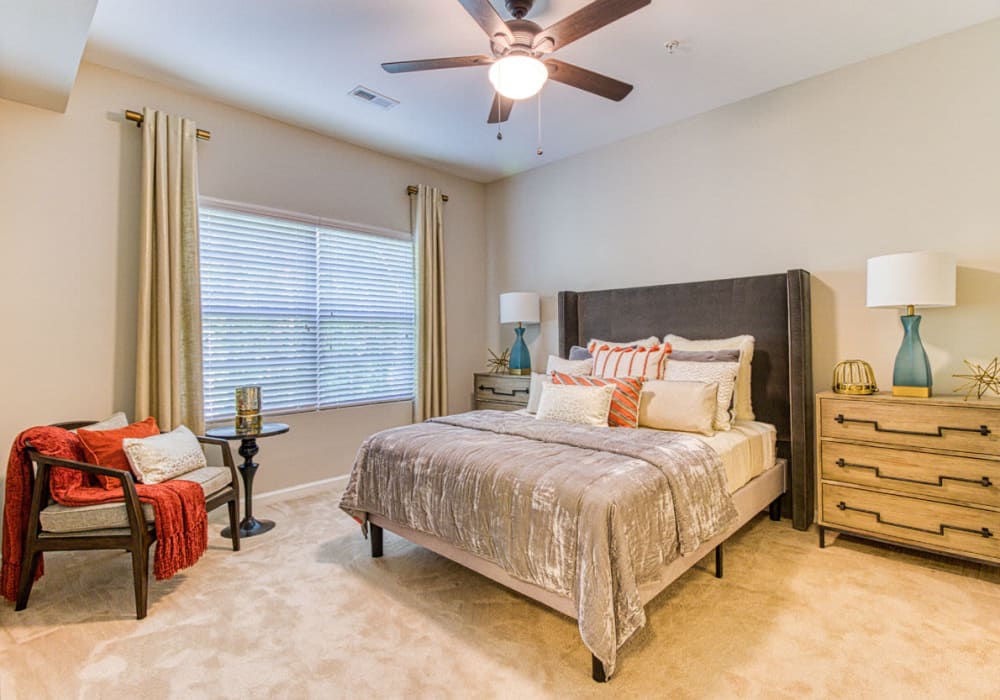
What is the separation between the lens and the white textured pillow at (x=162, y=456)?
249 centimetres

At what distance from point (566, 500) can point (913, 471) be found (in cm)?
204

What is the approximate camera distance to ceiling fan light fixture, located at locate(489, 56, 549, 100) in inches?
83.7

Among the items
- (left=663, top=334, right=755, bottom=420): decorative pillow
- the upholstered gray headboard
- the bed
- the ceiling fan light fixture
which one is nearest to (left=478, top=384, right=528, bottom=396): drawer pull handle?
the upholstered gray headboard

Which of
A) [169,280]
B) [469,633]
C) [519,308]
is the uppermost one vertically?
[169,280]

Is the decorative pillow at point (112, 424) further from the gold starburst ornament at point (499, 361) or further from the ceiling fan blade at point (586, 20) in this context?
the gold starburst ornament at point (499, 361)

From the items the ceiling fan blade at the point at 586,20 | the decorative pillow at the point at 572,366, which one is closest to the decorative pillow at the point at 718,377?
the decorative pillow at the point at 572,366

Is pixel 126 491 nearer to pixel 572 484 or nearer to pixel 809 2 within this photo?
pixel 572 484

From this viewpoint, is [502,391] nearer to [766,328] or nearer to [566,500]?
[766,328]

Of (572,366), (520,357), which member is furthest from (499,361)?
(572,366)

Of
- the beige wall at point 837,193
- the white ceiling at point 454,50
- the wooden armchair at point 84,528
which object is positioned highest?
the white ceiling at point 454,50

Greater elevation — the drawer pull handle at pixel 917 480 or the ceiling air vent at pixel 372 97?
the ceiling air vent at pixel 372 97

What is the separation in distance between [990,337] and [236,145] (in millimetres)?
4882

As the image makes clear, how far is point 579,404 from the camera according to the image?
296cm

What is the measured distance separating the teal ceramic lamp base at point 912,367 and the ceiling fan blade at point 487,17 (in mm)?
2580
